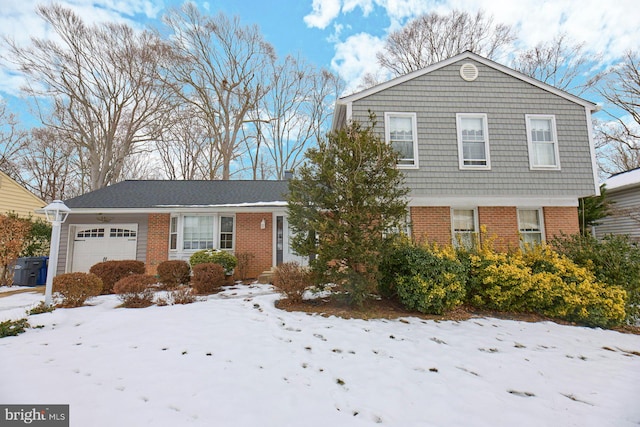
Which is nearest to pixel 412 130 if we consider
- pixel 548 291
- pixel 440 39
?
pixel 548 291

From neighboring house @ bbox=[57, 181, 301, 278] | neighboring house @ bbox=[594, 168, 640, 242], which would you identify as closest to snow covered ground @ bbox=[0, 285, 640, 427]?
neighboring house @ bbox=[57, 181, 301, 278]

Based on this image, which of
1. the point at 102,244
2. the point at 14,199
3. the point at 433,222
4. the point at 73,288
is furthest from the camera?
the point at 14,199

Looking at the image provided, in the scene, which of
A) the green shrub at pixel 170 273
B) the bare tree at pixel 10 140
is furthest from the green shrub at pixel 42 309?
the bare tree at pixel 10 140

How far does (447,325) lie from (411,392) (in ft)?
8.75

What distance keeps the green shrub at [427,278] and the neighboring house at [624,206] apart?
9.89 metres

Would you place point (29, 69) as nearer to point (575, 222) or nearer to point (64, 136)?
point (64, 136)

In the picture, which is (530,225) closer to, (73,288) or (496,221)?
(496,221)

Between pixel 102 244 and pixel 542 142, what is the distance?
15932 mm

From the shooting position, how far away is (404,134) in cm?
920

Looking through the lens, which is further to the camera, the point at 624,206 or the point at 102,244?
the point at 624,206

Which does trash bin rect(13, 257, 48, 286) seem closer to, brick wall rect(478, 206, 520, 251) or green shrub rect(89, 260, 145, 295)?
green shrub rect(89, 260, 145, 295)

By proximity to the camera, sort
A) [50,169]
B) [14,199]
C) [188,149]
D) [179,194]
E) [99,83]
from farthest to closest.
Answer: [188,149] < [50,169] < [99,83] < [14,199] < [179,194]

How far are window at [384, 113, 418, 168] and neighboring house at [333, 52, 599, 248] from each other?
0.03 metres

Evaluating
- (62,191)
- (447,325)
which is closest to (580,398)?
(447,325)
